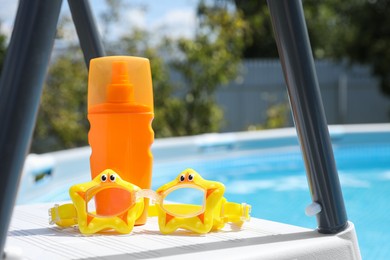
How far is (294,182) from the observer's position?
5434 mm

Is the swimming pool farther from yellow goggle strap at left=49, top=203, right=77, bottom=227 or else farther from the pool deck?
yellow goggle strap at left=49, top=203, right=77, bottom=227

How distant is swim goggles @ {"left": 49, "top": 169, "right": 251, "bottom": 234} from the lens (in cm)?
151

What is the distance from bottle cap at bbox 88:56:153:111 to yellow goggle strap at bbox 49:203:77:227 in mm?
274

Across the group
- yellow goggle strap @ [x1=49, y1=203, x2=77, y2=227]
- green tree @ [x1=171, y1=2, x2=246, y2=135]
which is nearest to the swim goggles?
yellow goggle strap @ [x1=49, y1=203, x2=77, y2=227]

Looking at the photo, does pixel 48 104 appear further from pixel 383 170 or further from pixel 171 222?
pixel 171 222

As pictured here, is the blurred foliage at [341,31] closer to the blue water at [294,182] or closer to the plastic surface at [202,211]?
the blue water at [294,182]

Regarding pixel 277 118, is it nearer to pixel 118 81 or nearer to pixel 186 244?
pixel 118 81

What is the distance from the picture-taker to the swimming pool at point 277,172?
153 inches

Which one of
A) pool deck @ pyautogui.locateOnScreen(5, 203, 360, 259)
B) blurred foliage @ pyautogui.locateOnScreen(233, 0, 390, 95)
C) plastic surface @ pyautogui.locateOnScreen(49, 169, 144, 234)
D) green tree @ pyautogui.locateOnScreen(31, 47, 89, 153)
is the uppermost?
blurred foliage @ pyautogui.locateOnScreen(233, 0, 390, 95)

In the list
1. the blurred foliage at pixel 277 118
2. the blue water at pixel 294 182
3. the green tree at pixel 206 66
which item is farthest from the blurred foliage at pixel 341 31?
the blue water at pixel 294 182

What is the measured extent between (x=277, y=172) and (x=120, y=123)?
4666 mm

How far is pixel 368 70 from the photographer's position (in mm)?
12602

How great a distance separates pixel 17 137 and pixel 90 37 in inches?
39.9

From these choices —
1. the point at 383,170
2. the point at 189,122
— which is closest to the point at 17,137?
the point at 383,170
